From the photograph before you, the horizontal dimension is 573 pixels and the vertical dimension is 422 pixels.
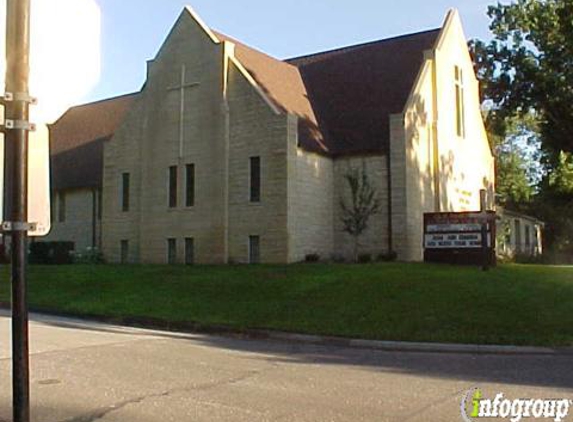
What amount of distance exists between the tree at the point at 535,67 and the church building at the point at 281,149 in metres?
3.94

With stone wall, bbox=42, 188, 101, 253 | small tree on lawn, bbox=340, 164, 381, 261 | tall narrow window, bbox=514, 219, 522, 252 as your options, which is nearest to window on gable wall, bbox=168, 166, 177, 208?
stone wall, bbox=42, 188, 101, 253

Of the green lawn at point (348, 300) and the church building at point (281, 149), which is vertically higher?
the church building at point (281, 149)

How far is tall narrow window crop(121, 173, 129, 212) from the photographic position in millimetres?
36219

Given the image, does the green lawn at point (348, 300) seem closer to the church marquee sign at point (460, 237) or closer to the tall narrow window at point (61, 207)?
the church marquee sign at point (460, 237)

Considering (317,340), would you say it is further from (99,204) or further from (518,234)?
(518,234)

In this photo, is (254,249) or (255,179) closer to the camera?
(254,249)

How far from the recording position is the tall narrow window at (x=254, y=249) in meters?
30.9

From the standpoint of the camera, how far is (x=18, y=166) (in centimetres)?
396

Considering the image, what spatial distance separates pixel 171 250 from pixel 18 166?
98.8ft

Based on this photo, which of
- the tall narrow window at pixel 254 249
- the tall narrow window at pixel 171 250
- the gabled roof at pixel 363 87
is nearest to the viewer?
the tall narrow window at pixel 254 249

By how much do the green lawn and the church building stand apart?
6522 millimetres

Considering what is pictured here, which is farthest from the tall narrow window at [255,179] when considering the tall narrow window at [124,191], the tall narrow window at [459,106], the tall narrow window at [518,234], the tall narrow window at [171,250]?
the tall narrow window at [518,234]

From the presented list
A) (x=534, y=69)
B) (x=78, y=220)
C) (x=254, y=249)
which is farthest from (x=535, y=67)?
(x=78, y=220)
